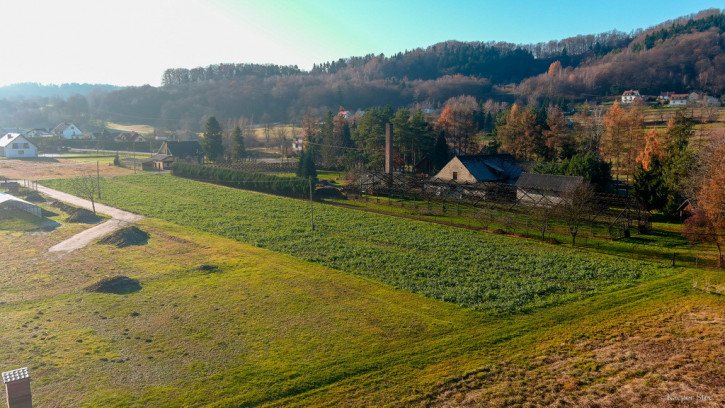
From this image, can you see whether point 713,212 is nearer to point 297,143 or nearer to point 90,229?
point 90,229

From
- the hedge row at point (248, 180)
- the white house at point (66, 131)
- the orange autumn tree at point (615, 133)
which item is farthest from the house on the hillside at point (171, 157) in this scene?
the orange autumn tree at point (615, 133)

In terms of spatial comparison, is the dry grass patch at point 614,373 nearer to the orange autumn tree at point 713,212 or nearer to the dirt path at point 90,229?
the orange autumn tree at point 713,212

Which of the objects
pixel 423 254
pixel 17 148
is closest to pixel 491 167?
pixel 423 254

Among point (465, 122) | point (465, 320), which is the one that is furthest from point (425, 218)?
point (465, 122)

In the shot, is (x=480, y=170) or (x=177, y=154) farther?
(x=177, y=154)

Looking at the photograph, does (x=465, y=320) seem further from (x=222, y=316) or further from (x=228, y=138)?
(x=228, y=138)

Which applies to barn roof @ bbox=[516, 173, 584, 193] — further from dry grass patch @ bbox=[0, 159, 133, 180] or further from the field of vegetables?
dry grass patch @ bbox=[0, 159, 133, 180]
